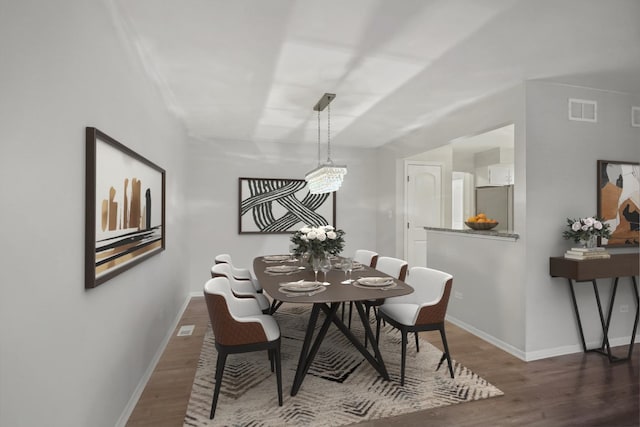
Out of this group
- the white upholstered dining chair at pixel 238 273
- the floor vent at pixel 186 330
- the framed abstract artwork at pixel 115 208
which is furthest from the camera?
the white upholstered dining chair at pixel 238 273

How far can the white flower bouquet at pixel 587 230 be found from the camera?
9.97 ft

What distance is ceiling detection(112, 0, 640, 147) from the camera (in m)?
2.04

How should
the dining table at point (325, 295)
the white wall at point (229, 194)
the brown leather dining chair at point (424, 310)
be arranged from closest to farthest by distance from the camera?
the dining table at point (325, 295)
the brown leather dining chair at point (424, 310)
the white wall at point (229, 194)

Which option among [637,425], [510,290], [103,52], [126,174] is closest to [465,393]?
[637,425]

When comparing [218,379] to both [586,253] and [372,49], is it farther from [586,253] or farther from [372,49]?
[586,253]

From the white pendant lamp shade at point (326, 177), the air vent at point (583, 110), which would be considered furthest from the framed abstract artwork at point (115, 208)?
the air vent at point (583, 110)

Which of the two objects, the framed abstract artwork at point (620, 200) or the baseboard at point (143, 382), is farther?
the framed abstract artwork at point (620, 200)

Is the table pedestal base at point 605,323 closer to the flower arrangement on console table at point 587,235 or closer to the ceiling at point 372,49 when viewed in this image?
the flower arrangement on console table at point 587,235

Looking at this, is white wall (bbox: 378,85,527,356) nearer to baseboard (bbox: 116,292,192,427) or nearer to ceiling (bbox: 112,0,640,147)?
ceiling (bbox: 112,0,640,147)

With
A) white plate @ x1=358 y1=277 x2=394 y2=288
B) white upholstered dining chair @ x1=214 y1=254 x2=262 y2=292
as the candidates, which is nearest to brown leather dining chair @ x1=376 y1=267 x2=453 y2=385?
white plate @ x1=358 y1=277 x2=394 y2=288

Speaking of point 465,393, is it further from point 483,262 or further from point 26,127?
point 26,127

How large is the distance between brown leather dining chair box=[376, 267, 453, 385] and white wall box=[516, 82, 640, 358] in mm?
Result: 950

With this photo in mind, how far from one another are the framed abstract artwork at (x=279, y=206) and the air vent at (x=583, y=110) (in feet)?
11.8

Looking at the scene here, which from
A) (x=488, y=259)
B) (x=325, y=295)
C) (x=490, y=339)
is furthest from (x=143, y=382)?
(x=488, y=259)
